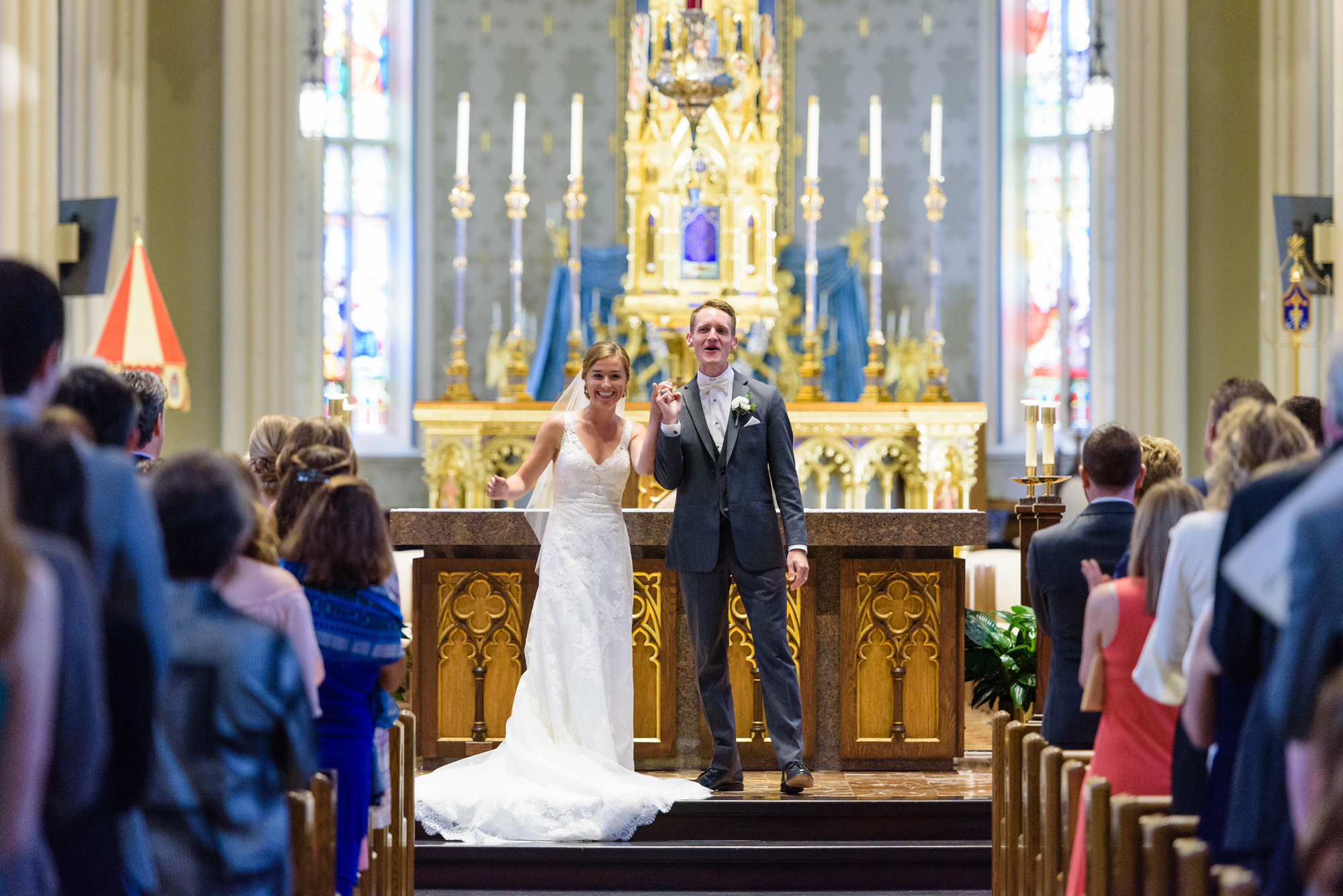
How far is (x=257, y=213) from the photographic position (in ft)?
35.3

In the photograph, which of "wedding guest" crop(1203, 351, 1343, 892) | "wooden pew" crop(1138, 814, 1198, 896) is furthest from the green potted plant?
"wedding guest" crop(1203, 351, 1343, 892)

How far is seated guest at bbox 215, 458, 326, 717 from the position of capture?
9.27ft

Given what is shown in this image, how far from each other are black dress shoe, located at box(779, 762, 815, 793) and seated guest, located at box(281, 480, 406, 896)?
2.11 metres

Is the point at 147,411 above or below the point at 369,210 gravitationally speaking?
below

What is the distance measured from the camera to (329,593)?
10.7ft

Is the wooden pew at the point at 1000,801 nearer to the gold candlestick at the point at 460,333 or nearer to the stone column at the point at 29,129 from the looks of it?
the gold candlestick at the point at 460,333

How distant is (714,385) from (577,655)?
1087 millimetres

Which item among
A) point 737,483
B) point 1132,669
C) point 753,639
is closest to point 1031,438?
point 737,483

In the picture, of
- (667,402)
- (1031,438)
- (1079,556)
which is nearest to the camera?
(1079,556)

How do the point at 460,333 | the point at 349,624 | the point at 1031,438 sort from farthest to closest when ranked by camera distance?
the point at 460,333 < the point at 1031,438 < the point at 349,624

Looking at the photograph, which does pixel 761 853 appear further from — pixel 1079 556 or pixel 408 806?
pixel 1079 556

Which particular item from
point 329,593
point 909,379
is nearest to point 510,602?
point 329,593

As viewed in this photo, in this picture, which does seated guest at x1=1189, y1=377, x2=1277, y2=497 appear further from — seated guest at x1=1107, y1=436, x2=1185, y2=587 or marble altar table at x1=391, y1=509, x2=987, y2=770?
marble altar table at x1=391, y1=509, x2=987, y2=770

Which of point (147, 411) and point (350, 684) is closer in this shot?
point (350, 684)
